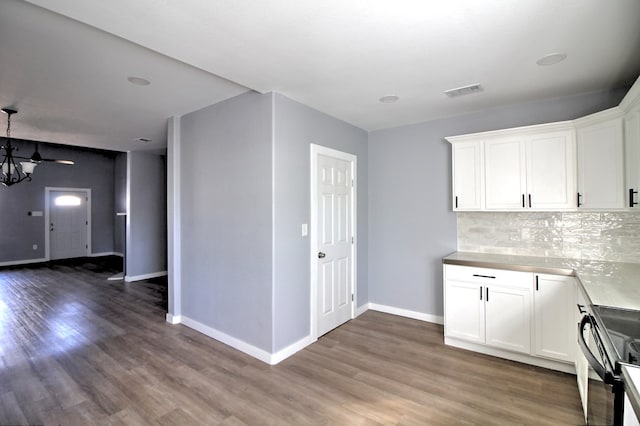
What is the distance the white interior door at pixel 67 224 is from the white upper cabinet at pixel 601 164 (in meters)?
11.0

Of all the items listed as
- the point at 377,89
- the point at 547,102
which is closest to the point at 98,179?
the point at 377,89

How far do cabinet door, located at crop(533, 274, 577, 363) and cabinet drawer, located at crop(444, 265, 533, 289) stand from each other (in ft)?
0.33

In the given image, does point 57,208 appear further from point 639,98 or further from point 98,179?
point 639,98

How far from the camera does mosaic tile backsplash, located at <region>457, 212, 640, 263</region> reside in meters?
2.86

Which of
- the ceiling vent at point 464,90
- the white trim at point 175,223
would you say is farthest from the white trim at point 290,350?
the ceiling vent at point 464,90

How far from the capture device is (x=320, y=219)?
354 cm

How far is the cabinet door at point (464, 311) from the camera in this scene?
3.06 metres

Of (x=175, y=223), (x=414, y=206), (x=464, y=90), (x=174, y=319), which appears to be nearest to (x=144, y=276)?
(x=174, y=319)

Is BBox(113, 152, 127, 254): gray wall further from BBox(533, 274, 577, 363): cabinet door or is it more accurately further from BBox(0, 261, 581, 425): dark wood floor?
BBox(533, 274, 577, 363): cabinet door

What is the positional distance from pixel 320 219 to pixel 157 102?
2.26m

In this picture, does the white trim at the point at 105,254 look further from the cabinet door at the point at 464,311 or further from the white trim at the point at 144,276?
the cabinet door at the point at 464,311

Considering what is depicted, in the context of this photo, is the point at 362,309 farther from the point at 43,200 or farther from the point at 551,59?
the point at 43,200

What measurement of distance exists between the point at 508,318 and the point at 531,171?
57.0 inches

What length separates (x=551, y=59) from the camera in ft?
7.61
